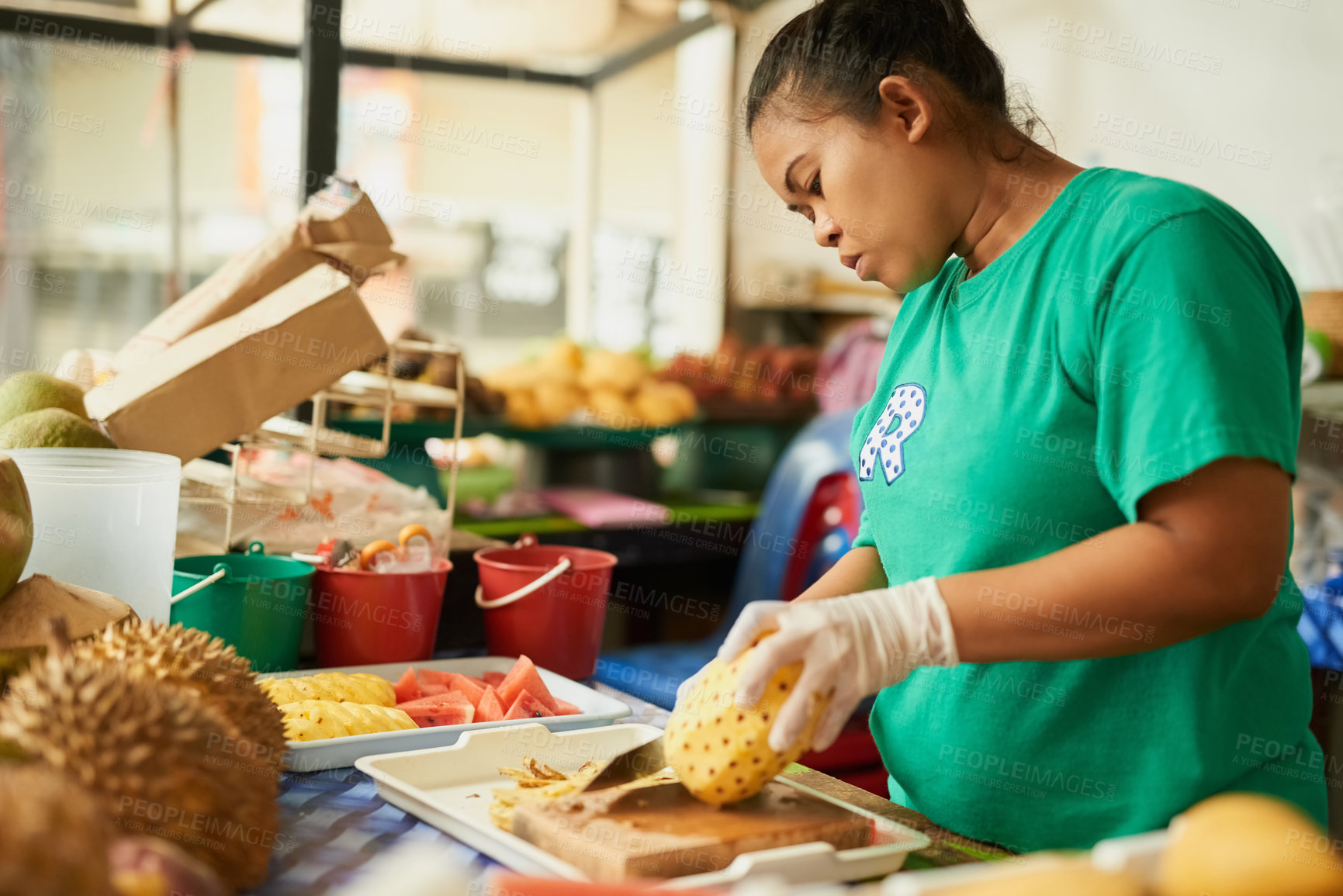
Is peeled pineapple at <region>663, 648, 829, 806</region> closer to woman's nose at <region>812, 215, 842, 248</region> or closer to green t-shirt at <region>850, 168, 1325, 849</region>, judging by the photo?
green t-shirt at <region>850, 168, 1325, 849</region>

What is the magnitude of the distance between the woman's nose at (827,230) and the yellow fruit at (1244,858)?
824 millimetres

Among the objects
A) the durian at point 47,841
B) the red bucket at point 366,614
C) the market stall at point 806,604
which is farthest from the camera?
the red bucket at point 366,614

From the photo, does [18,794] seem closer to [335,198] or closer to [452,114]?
[335,198]

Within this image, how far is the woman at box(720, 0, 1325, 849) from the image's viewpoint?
113cm

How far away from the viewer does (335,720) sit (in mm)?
1434

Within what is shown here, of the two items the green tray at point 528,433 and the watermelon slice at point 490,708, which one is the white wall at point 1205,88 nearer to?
the green tray at point 528,433

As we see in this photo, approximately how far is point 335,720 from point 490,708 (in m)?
0.24

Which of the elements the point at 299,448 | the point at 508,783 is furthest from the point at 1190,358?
the point at 299,448

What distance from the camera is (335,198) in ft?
6.49

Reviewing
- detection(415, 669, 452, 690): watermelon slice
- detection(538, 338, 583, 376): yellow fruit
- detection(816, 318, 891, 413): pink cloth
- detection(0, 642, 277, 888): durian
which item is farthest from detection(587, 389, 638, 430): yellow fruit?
detection(0, 642, 277, 888): durian

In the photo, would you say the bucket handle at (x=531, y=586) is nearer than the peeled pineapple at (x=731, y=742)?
No

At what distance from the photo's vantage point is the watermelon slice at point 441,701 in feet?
5.25

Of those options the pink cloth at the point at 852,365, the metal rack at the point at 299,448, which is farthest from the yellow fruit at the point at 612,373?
the metal rack at the point at 299,448

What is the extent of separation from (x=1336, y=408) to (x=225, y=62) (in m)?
4.64
